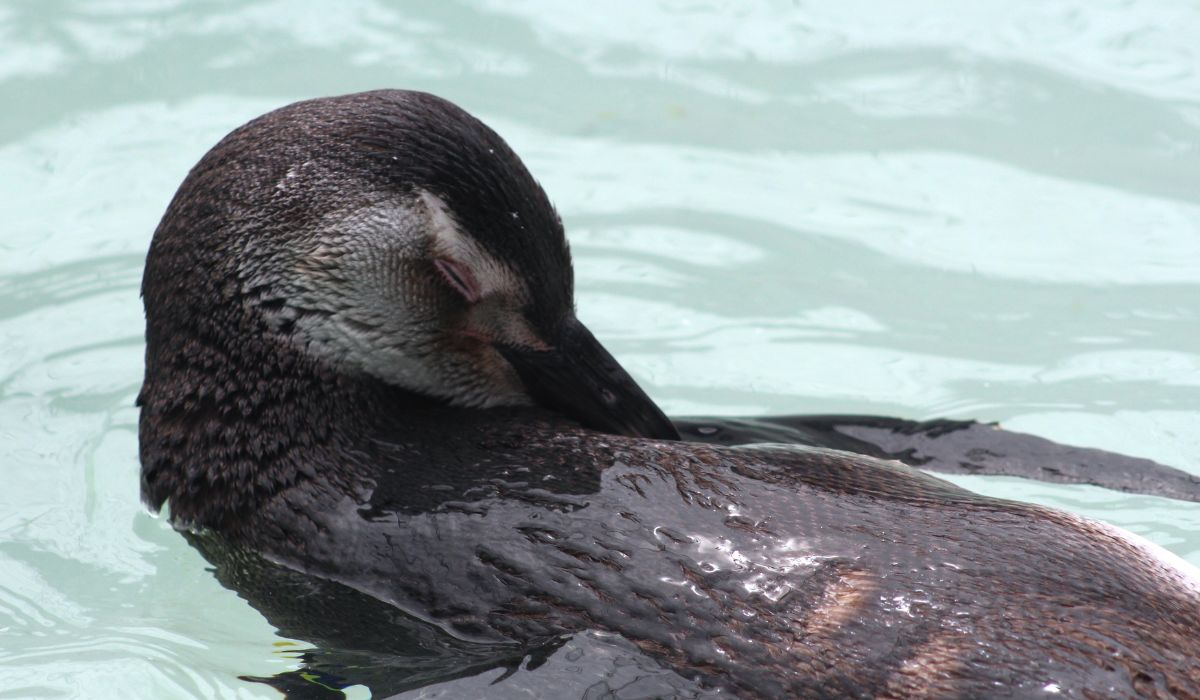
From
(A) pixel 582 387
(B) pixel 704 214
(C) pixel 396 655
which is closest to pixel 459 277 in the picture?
(A) pixel 582 387

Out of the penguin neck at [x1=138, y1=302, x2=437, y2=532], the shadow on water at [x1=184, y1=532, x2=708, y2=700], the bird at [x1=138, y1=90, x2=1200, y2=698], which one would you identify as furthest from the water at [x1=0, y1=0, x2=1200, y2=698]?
the bird at [x1=138, y1=90, x2=1200, y2=698]

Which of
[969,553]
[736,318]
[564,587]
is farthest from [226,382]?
[736,318]

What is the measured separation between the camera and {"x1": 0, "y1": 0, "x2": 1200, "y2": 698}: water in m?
5.03

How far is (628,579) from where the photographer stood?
3484 millimetres

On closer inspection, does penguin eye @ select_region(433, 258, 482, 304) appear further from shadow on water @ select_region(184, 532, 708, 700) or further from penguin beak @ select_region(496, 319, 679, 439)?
shadow on water @ select_region(184, 532, 708, 700)

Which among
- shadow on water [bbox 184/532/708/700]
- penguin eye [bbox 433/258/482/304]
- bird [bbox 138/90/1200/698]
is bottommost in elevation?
shadow on water [bbox 184/532/708/700]

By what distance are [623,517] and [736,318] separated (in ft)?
9.01

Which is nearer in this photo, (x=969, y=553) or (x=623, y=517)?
(x=969, y=553)

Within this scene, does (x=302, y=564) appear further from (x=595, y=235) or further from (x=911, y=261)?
(x=911, y=261)

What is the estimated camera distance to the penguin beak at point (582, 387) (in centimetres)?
452

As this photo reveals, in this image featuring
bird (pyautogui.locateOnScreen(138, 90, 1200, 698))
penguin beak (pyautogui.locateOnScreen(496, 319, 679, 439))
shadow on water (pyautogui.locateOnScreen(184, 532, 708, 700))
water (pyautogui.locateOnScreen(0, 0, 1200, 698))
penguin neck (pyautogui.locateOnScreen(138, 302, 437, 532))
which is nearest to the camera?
bird (pyautogui.locateOnScreen(138, 90, 1200, 698))

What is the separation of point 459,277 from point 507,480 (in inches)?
27.8

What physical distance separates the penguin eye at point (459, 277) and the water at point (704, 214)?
41.3 inches

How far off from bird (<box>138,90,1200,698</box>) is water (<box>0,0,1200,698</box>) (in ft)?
1.95
